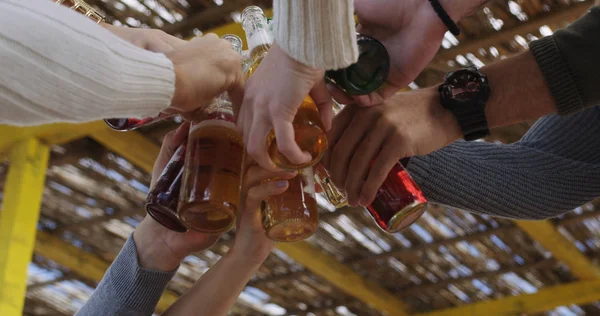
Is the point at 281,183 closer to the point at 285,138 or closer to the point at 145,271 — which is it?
the point at 285,138

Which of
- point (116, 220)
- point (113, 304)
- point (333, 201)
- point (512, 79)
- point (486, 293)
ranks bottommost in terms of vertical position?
point (486, 293)

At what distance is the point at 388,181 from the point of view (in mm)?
1036

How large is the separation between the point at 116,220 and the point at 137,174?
538mm

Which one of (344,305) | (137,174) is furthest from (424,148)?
(344,305)

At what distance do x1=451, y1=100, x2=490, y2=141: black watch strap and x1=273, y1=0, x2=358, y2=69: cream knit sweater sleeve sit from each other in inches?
12.3

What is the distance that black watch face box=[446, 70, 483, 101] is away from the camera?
42.2 inches

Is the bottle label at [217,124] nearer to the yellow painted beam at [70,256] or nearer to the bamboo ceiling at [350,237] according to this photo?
the bamboo ceiling at [350,237]

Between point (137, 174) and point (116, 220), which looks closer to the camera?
point (137, 174)

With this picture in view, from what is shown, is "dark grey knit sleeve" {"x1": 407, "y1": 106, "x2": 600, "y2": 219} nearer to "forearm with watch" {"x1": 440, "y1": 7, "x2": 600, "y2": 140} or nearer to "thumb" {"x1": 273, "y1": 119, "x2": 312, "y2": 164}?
"forearm with watch" {"x1": 440, "y1": 7, "x2": 600, "y2": 140}

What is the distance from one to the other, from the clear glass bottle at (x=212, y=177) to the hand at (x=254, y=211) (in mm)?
34

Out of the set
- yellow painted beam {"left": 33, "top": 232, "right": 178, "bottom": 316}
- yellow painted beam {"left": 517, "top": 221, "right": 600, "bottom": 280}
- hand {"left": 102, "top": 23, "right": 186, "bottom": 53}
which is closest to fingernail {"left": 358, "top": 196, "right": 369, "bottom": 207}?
hand {"left": 102, "top": 23, "right": 186, "bottom": 53}

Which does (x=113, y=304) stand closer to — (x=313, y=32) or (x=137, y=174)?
(x=313, y=32)

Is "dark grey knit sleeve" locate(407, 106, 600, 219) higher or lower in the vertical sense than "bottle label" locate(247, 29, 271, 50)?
lower

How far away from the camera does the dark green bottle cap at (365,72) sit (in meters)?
0.98
